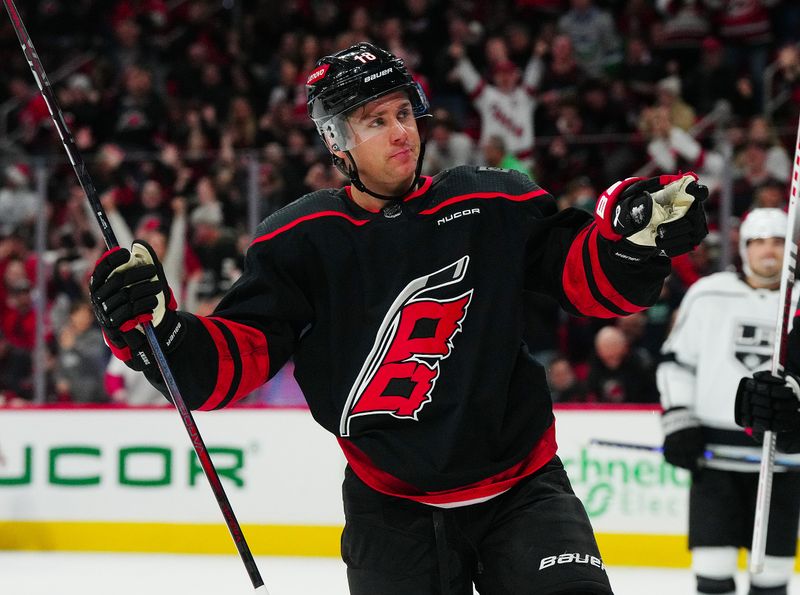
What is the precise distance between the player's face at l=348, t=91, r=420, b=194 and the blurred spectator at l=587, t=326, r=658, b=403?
3619mm

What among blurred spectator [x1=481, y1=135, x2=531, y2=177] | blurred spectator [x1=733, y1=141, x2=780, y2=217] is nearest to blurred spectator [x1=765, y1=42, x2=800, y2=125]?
blurred spectator [x1=733, y1=141, x2=780, y2=217]

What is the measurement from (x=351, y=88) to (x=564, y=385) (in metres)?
3.77

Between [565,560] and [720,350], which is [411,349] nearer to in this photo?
[565,560]

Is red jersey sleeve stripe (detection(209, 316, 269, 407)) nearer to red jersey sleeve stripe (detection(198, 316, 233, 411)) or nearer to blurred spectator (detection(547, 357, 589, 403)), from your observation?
red jersey sleeve stripe (detection(198, 316, 233, 411))

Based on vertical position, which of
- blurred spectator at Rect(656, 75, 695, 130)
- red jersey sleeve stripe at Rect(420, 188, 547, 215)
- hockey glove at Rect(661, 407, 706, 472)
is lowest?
hockey glove at Rect(661, 407, 706, 472)

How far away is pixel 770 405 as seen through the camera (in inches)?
119

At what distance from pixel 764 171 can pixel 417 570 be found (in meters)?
4.16

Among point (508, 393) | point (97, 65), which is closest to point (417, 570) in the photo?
point (508, 393)

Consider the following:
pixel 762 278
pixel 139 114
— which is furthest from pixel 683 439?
pixel 139 114

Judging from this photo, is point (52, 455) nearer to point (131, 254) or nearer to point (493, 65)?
point (493, 65)

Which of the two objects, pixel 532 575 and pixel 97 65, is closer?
pixel 532 575

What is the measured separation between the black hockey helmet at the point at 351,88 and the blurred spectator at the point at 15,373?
444 cm

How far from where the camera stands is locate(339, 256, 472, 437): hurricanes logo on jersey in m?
2.38

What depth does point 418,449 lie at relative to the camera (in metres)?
2.38
